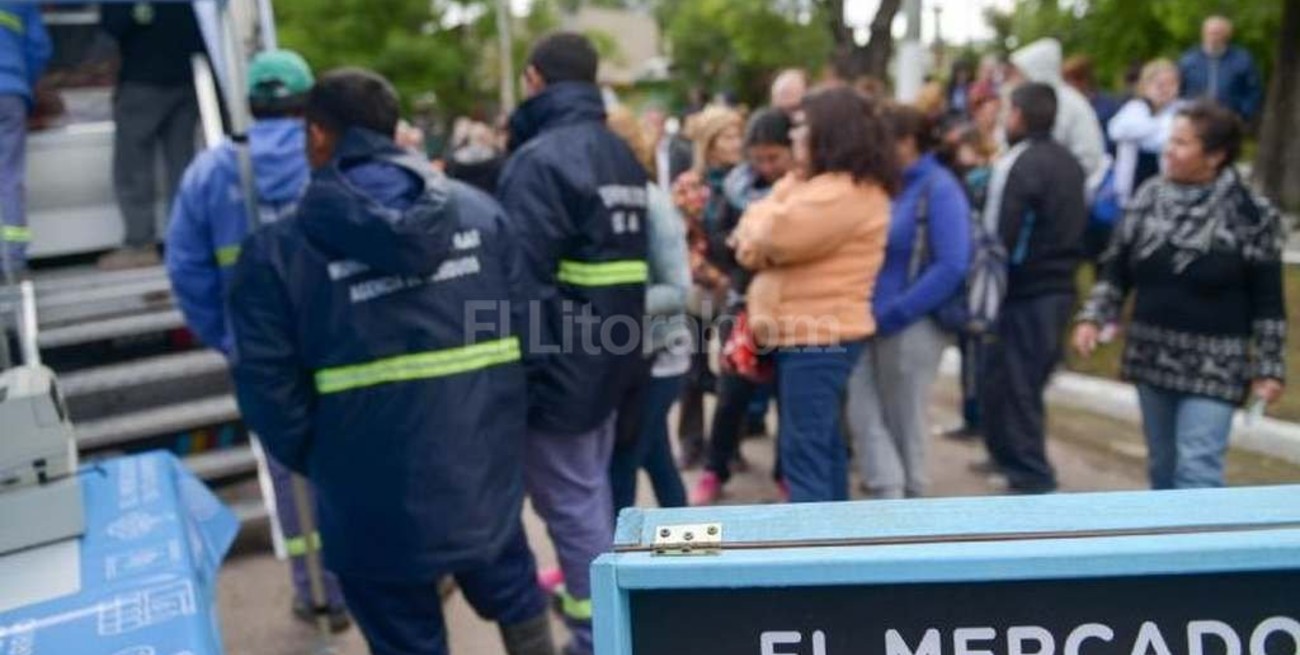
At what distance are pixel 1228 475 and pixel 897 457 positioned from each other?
1.71 metres

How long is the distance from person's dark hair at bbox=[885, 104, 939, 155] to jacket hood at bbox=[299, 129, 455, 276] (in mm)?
1999

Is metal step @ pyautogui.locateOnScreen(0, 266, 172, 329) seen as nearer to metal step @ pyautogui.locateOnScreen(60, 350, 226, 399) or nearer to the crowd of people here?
metal step @ pyautogui.locateOnScreen(60, 350, 226, 399)

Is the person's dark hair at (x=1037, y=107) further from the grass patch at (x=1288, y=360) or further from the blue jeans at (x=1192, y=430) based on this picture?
the grass patch at (x=1288, y=360)

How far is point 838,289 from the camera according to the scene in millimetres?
3600

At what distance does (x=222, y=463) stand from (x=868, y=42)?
230 inches

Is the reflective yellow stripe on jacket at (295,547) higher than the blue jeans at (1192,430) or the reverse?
the reverse

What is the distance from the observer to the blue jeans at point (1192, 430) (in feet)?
11.0

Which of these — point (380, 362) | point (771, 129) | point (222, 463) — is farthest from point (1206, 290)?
point (222, 463)

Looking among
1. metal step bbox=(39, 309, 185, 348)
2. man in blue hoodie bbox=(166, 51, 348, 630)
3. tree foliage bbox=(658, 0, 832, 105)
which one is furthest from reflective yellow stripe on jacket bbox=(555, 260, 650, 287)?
tree foliage bbox=(658, 0, 832, 105)

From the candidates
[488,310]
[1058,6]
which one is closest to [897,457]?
[488,310]

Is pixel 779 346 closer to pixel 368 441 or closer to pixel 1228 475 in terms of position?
pixel 368 441

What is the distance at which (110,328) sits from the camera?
4285 mm

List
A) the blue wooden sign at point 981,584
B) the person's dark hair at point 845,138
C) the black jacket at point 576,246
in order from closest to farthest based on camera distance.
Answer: the blue wooden sign at point 981,584 → the black jacket at point 576,246 → the person's dark hair at point 845,138

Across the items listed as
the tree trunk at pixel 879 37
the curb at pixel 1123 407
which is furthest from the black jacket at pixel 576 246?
the tree trunk at pixel 879 37
